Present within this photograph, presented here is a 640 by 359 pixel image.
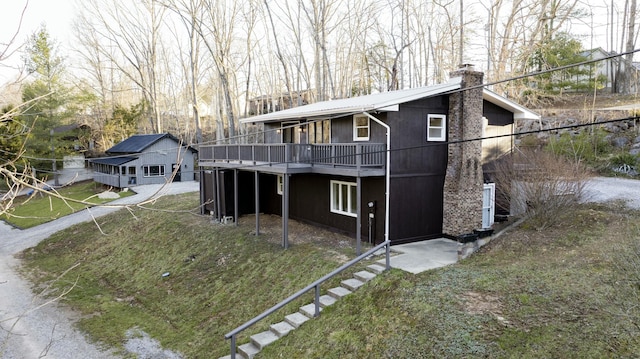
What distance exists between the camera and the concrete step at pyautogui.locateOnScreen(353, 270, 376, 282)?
11.1m

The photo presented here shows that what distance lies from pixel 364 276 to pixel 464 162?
246 inches

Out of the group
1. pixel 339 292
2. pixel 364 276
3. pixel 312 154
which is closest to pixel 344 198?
pixel 312 154

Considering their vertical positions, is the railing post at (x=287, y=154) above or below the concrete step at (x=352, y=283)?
above

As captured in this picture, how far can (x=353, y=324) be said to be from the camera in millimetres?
9266

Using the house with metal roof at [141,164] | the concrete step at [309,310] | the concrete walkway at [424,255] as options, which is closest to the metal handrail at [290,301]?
the concrete step at [309,310]

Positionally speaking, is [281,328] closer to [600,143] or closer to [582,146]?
[582,146]

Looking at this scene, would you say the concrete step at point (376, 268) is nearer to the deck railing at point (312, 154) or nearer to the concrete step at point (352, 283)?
the concrete step at point (352, 283)

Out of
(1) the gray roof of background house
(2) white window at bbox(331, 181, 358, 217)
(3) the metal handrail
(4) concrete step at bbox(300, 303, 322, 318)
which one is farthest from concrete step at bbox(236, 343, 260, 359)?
(1) the gray roof of background house

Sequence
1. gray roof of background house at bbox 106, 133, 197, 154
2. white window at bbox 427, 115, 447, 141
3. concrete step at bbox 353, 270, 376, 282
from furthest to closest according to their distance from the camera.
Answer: gray roof of background house at bbox 106, 133, 197, 154 → white window at bbox 427, 115, 447, 141 → concrete step at bbox 353, 270, 376, 282

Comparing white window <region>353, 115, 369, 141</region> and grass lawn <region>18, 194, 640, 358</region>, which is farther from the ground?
white window <region>353, 115, 369, 141</region>

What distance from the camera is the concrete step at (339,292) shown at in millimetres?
10603

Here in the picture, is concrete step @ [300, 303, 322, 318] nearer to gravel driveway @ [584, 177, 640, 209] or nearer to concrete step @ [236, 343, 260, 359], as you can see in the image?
concrete step @ [236, 343, 260, 359]

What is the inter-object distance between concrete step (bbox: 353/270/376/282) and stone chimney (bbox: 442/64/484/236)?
5.16 meters

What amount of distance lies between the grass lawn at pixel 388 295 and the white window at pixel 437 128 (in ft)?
13.7
